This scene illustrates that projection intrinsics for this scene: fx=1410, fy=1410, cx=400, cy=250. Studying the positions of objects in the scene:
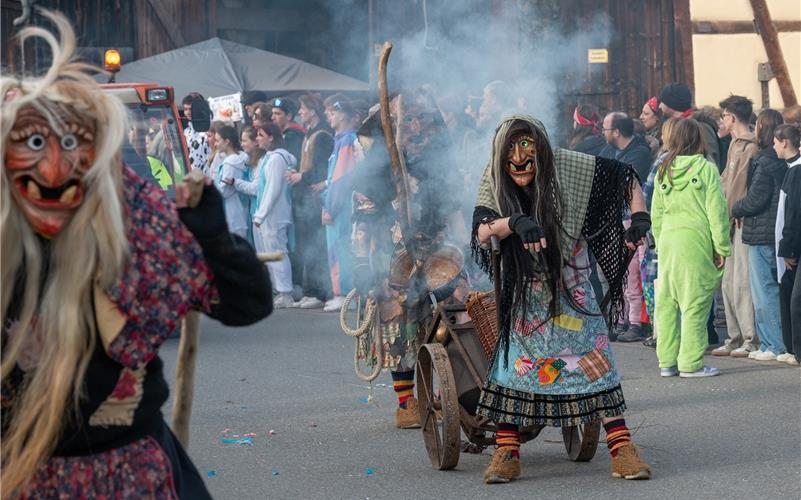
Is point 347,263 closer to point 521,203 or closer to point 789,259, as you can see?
point 789,259

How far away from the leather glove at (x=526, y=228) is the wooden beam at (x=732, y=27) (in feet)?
42.5

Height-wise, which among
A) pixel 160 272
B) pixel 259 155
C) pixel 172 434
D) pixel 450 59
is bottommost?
pixel 172 434

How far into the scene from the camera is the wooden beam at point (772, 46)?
58.4 ft

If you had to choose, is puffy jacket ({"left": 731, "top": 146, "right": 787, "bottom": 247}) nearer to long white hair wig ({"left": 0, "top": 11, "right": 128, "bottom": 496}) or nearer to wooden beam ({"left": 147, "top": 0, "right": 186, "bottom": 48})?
long white hair wig ({"left": 0, "top": 11, "right": 128, "bottom": 496})

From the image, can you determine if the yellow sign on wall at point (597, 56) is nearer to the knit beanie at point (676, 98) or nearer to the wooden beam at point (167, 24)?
the knit beanie at point (676, 98)

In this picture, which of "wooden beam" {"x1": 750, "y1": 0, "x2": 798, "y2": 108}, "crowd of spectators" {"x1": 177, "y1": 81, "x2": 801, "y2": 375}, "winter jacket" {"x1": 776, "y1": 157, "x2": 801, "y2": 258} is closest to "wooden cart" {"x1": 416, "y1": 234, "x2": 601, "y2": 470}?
"crowd of spectators" {"x1": 177, "y1": 81, "x2": 801, "y2": 375}

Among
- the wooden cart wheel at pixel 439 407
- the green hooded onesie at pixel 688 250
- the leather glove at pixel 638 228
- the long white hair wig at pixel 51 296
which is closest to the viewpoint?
the long white hair wig at pixel 51 296

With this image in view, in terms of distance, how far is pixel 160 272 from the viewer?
2947 millimetres

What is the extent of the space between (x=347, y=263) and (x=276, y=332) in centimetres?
144

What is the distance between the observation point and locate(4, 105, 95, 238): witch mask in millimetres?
2891

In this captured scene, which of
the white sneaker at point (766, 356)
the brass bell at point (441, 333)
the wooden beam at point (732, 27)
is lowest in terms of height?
the white sneaker at point (766, 356)

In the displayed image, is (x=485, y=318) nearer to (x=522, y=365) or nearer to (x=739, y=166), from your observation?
(x=522, y=365)

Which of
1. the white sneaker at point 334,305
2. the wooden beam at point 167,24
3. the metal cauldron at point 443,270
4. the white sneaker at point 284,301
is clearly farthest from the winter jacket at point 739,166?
the wooden beam at point 167,24

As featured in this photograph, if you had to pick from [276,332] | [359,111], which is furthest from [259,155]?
[276,332]
